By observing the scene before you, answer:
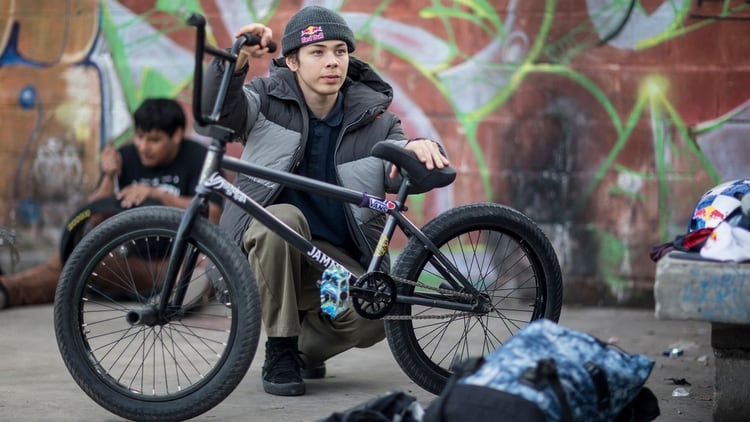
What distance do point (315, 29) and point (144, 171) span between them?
2.42 m

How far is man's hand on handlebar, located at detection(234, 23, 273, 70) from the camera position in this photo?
4.10 m

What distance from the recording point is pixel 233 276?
3.78m

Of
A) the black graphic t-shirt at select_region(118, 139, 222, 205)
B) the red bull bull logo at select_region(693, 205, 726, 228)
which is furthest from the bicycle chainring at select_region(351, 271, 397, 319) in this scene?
the black graphic t-shirt at select_region(118, 139, 222, 205)

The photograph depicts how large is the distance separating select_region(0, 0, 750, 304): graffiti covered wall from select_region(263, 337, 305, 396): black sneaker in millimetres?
2449

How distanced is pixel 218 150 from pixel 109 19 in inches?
130

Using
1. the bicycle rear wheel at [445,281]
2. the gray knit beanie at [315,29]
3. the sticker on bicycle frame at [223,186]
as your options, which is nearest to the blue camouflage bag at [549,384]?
the bicycle rear wheel at [445,281]

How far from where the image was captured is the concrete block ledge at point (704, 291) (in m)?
3.56

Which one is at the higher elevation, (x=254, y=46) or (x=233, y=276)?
(x=254, y=46)

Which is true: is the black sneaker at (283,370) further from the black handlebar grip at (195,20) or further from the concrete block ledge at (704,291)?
the concrete block ledge at (704,291)

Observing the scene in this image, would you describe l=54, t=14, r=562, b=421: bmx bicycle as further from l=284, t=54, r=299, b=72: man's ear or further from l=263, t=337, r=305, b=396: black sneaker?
l=284, t=54, r=299, b=72: man's ear

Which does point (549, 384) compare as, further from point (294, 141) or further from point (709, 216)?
point (294, 141)

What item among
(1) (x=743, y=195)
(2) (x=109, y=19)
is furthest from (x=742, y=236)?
(2) (x=109, y=19)

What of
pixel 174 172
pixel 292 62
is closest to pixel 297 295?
pixel 292 62

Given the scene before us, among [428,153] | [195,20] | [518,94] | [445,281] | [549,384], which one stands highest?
[195,20]
